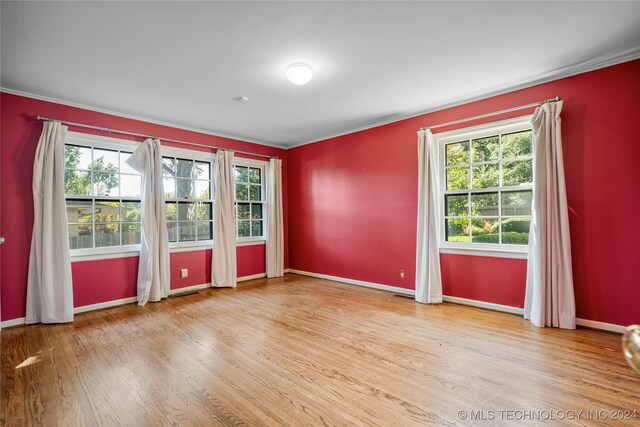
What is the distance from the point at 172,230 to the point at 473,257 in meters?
4.31

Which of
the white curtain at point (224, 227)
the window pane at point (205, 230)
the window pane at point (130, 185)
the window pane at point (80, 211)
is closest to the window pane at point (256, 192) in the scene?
the white curtain at point (224, 227)

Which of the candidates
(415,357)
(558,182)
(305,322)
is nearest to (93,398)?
(305,322)

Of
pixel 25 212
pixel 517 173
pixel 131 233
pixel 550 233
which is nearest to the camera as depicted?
pixel 550 233

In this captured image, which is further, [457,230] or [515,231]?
[457,230]

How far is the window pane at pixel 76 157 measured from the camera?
379cm

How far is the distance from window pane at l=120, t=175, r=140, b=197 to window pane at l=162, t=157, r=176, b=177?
392mm

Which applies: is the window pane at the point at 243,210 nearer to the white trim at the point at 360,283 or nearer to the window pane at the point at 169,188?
the window pane at the point at 169,188

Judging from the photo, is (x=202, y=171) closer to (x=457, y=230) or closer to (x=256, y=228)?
(x=256, y=228)

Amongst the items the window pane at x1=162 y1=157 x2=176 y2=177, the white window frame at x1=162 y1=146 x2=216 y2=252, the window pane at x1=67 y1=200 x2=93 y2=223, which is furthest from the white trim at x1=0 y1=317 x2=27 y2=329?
the window pane at x1=162 y1=157 x2=176 y2=177

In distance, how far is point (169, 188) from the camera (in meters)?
4.67

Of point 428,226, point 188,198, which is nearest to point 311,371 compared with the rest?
point 428,226

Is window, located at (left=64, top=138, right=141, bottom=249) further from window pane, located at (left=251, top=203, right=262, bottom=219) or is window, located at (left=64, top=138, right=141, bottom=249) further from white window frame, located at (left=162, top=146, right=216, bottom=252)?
window pane, located at (left=251, top=203, right=262, bottom=219)

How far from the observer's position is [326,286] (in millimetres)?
4984

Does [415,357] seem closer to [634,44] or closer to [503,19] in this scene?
[503,19]
